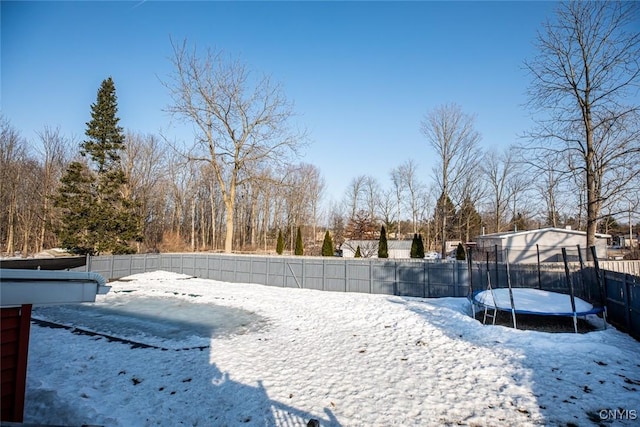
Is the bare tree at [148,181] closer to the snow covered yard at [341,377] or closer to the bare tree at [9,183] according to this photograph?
the bare tree at [9,183]

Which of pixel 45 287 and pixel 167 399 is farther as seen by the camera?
pixel 167 399

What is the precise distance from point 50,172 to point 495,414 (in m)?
40.9

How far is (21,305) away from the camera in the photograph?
3471 mm

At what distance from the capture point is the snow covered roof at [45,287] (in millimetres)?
3098

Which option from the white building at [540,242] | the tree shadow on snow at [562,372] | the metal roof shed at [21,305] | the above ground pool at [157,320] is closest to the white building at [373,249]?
the white building at [540,242]

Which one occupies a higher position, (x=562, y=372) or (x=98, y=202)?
(x=98, y=202)

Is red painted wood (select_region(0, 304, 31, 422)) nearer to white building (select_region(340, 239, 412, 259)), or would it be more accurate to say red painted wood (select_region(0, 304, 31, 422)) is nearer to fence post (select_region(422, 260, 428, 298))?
fence post (select_region(422, 260, 428, 298))

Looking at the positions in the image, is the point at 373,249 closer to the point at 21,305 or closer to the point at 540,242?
the point at 540,242

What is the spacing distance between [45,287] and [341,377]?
4.54 meters

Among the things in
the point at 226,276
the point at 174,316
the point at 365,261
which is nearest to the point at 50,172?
the point at 226,276

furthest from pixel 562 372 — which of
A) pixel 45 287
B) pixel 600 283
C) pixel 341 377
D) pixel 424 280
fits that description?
pixel 424 280

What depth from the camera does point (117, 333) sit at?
27.7 ft

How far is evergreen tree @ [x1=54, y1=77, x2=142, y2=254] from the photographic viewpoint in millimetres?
21984

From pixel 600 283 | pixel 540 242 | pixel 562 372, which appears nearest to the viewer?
pixel 562 372
